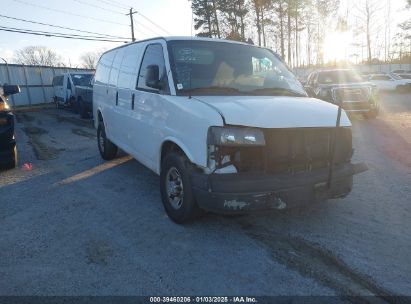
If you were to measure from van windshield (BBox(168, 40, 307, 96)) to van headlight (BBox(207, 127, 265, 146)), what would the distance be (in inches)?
34.5

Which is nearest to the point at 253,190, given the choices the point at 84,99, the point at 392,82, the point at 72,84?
the point at 84,99

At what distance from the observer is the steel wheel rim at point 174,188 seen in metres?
3.94

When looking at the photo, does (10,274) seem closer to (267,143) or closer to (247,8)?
(267,143)

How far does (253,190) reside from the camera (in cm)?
329

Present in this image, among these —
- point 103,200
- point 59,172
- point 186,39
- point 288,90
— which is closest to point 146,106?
point 186,39

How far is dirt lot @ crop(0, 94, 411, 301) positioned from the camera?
2861 mm

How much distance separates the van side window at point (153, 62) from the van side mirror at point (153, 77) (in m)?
0.09

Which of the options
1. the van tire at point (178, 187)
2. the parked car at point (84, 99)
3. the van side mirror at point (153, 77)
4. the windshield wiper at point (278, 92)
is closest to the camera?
the van tire at point (178, 187)

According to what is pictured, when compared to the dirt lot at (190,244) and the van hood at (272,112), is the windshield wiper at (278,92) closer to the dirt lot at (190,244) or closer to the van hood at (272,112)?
the van hood at (272,112)

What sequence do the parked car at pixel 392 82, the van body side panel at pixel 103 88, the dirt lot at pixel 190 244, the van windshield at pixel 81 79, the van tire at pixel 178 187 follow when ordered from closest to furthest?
the dirt lot at pixel 190 244
the van tire at pixel 178 187
the van body side panel at pixel 103 88
the van windshield at pixel 81 79
the parked car at pixel 392 82

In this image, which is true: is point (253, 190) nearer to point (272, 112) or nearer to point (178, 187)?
point (272, 112)

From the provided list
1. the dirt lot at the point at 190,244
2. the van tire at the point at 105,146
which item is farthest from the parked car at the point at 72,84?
the dirt lot at the point at 190,244

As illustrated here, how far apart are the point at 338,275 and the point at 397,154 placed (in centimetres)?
525

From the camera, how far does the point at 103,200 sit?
4.94 meters
